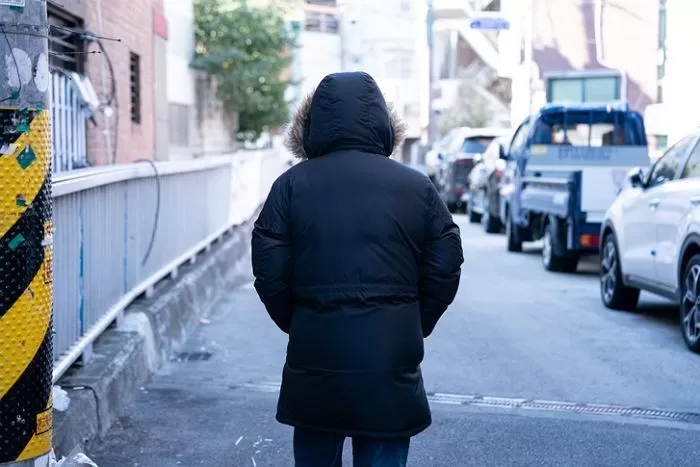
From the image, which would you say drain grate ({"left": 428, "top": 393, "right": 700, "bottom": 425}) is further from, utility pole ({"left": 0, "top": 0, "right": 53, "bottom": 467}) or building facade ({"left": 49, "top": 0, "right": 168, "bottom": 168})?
building facade ({"left": 49, "top": 0, "right": 168, "bottom": 168})

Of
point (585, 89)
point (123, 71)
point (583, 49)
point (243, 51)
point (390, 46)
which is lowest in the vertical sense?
point (123, 71)

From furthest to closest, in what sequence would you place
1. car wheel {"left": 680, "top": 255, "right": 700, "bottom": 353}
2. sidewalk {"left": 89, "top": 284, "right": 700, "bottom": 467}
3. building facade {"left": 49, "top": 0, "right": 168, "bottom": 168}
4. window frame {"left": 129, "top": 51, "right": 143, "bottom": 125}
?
1. window frame {"left": 129, "top": 51, "right": 143, "bottom": 125}
2. building facade {"left": 49, "top": 0, "right": 168, "bottom": 168}
3. car wheel {"left": 680, "top": 255, "right": 700, "bottom": 353}
4. sidewalk {"left": 89, "top": 284, "right": 700, "bottom": 467}

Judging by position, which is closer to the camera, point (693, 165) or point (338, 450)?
point (338, 450)

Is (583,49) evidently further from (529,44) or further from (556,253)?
(556,253)

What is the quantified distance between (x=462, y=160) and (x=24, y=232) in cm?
1895

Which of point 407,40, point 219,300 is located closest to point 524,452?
point 219,300

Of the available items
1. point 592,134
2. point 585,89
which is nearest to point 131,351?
point 592,134

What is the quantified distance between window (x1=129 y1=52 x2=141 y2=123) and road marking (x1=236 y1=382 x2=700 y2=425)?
25.6 ft

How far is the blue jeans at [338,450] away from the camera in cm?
Result: 350

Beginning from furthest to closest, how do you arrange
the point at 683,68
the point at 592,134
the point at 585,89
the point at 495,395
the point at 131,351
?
the point at 585,89, the point at 683,68, the point at 592,134, the point at 495,395, the point at 131,351

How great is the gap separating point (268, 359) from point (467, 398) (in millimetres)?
1765

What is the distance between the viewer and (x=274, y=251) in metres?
3.50

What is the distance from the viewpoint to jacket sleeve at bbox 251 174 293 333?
138 inches

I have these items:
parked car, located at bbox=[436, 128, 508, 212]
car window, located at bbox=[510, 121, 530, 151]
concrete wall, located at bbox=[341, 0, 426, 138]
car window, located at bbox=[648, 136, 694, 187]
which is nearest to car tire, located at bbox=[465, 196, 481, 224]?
parked car, located at bbox=[436, 128, 508, 212]
